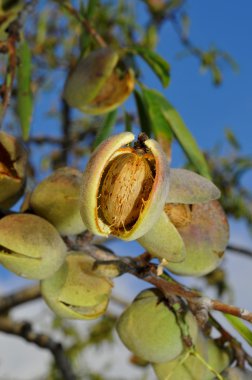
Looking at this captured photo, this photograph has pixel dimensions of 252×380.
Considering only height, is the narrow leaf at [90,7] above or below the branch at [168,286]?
above

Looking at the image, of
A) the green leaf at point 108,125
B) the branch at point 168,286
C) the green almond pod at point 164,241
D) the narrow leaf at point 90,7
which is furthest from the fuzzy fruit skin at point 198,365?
the narrow leaf at point 90,7

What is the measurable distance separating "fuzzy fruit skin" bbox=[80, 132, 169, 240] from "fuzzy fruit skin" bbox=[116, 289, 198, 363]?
11.3 inches

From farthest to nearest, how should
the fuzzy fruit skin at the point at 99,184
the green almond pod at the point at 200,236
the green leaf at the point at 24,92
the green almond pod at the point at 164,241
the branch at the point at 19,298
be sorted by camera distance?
the branch at the point at 19,298 < the green leaf at the point at 24,92 < the green almond pod at the point at 200,236 < the green almond pod at the point at 164,241 < the fuzzy fruit skin at the point at 99,184

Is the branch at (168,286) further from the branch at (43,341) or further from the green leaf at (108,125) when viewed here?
the branch at (43,341)

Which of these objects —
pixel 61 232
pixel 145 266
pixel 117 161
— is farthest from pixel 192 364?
pixel 117 161

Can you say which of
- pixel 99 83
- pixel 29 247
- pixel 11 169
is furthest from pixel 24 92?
pixel 29 247

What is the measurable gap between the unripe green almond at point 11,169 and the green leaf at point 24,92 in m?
0.42

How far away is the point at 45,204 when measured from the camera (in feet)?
3.46

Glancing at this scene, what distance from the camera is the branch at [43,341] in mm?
1880

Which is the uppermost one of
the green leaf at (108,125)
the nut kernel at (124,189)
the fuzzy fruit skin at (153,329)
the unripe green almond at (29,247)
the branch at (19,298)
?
the nut kernel at (124,189)

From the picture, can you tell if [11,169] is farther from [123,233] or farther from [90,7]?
[90,7]

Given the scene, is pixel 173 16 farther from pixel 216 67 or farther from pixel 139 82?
pixel 139 82

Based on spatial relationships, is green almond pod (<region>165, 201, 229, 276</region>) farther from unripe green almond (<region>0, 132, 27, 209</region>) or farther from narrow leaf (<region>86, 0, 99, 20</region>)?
narrow leaf (<region>86, 0, 99, 20</region>)

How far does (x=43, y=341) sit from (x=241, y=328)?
0.94 m
